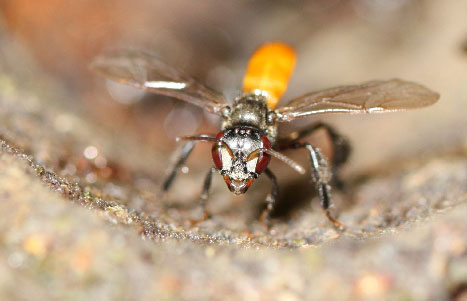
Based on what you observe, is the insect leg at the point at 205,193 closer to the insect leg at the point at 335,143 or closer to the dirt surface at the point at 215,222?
the dirt surface at the point at 215,222

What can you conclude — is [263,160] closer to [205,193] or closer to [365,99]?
[205,193]

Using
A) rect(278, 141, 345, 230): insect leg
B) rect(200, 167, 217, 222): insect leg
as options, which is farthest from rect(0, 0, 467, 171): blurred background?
rect(200, 167, 217, 222): insect leg

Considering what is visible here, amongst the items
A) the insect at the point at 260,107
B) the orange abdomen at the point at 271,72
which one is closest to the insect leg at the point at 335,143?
the insect at the point at 260,107

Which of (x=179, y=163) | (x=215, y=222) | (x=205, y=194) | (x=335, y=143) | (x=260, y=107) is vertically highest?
(x=260, y=107)

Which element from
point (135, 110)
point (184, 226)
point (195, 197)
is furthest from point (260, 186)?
point (135, 110)

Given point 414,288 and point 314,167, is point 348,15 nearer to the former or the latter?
point 314,167

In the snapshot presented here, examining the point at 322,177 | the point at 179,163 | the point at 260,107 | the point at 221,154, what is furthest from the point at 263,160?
the point at 179,163

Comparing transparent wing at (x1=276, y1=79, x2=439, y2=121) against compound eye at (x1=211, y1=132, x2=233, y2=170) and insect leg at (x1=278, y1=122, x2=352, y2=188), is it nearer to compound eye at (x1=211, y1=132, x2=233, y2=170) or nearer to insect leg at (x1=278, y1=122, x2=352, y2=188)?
insect leg at (x1=278, y1=122, x2=352, y2=188)
